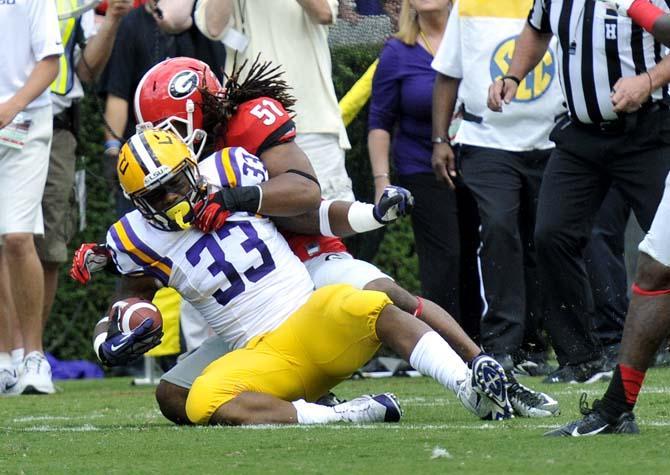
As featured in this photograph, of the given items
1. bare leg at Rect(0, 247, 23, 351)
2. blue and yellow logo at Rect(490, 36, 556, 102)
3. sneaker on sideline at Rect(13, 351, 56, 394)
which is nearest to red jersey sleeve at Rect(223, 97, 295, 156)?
blue and yellow logo at Rect(490, 36, 556, 102)

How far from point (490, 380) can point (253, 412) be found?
0.86 m

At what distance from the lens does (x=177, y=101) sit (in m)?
6.02

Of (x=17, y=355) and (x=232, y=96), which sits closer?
(x=232, y=96)

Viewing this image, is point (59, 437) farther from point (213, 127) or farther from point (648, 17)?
point (648, 17)

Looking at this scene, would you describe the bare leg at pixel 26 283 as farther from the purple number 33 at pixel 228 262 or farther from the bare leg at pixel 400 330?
the bare leg at pixel 400 330

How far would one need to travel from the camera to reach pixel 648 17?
15.3 feet

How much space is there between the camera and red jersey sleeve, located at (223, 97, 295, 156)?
5.98 m

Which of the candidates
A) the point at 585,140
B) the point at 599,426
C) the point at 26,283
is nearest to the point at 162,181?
the point at 599,426

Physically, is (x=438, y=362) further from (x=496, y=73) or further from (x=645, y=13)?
(x=496, y=73)

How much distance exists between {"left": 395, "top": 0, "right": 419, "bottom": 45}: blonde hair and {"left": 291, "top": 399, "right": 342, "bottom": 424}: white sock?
11.2ft

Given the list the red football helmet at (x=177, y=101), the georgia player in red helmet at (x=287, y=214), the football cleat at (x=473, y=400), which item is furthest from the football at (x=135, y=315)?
the football cleat at (x=473, y=400)

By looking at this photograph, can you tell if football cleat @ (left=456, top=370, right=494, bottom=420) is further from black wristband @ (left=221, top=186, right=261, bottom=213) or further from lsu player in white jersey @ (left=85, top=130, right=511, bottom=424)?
black wristband @ (left=221, top=186, right=261, bottom=213)

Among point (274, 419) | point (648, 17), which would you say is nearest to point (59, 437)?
point (274, 419)

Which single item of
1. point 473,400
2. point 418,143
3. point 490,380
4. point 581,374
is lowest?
point 581,374
